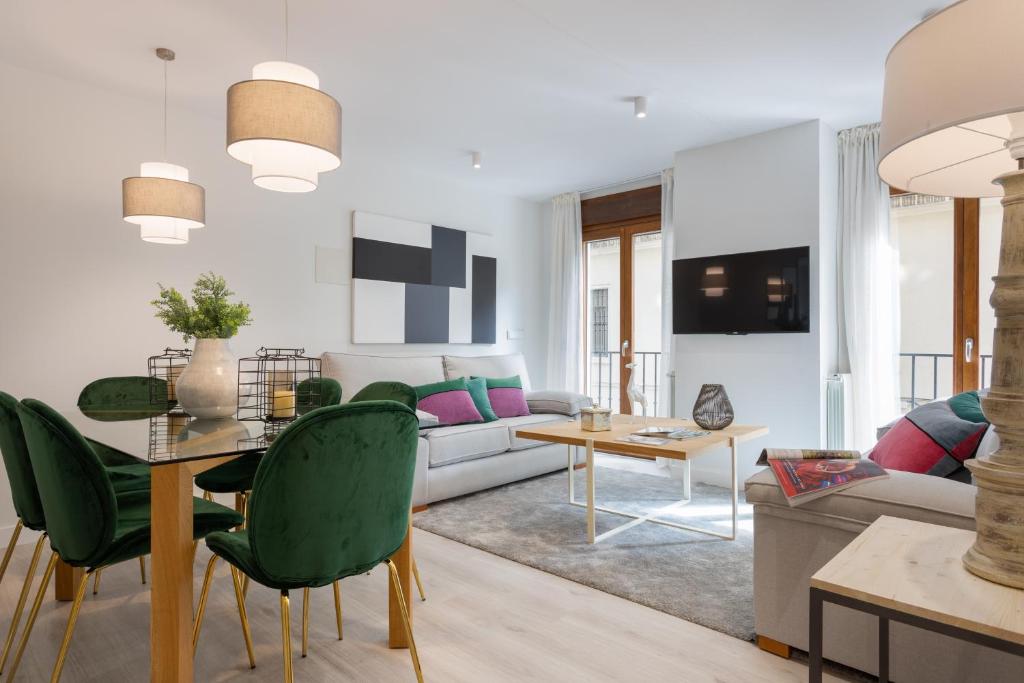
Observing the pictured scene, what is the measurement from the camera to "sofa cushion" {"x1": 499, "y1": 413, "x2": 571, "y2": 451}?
4.44 meters

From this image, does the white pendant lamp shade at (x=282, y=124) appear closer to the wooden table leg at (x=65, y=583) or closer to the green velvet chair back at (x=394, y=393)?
the green velvet chair back at (x=394, y=393)

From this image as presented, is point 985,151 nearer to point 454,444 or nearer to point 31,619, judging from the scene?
point 31,619

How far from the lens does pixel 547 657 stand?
6.67 ft

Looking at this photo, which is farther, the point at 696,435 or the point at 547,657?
the point at 696,435

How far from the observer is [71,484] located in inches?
61.2

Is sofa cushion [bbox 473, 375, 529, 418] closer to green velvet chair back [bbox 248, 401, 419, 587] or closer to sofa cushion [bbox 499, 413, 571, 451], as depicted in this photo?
sofa cushion [bbox 499, 413, 571, 451]

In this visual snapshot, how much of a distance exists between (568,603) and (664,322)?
3.38 metres

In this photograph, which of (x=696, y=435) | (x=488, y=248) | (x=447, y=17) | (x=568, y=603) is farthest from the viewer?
(x=488, y=248)

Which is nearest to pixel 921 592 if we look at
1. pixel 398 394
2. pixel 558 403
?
pixel 398 394

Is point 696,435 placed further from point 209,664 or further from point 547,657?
point 209,664

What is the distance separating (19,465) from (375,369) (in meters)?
2.66

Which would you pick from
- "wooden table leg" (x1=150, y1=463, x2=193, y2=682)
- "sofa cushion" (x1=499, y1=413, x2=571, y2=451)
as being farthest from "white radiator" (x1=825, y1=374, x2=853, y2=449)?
"wooden table leg" (x1=150, y1=463, x2=193, y2=682)

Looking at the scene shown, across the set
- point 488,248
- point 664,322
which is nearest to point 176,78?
point 488,248

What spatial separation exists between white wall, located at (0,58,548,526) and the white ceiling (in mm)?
223
